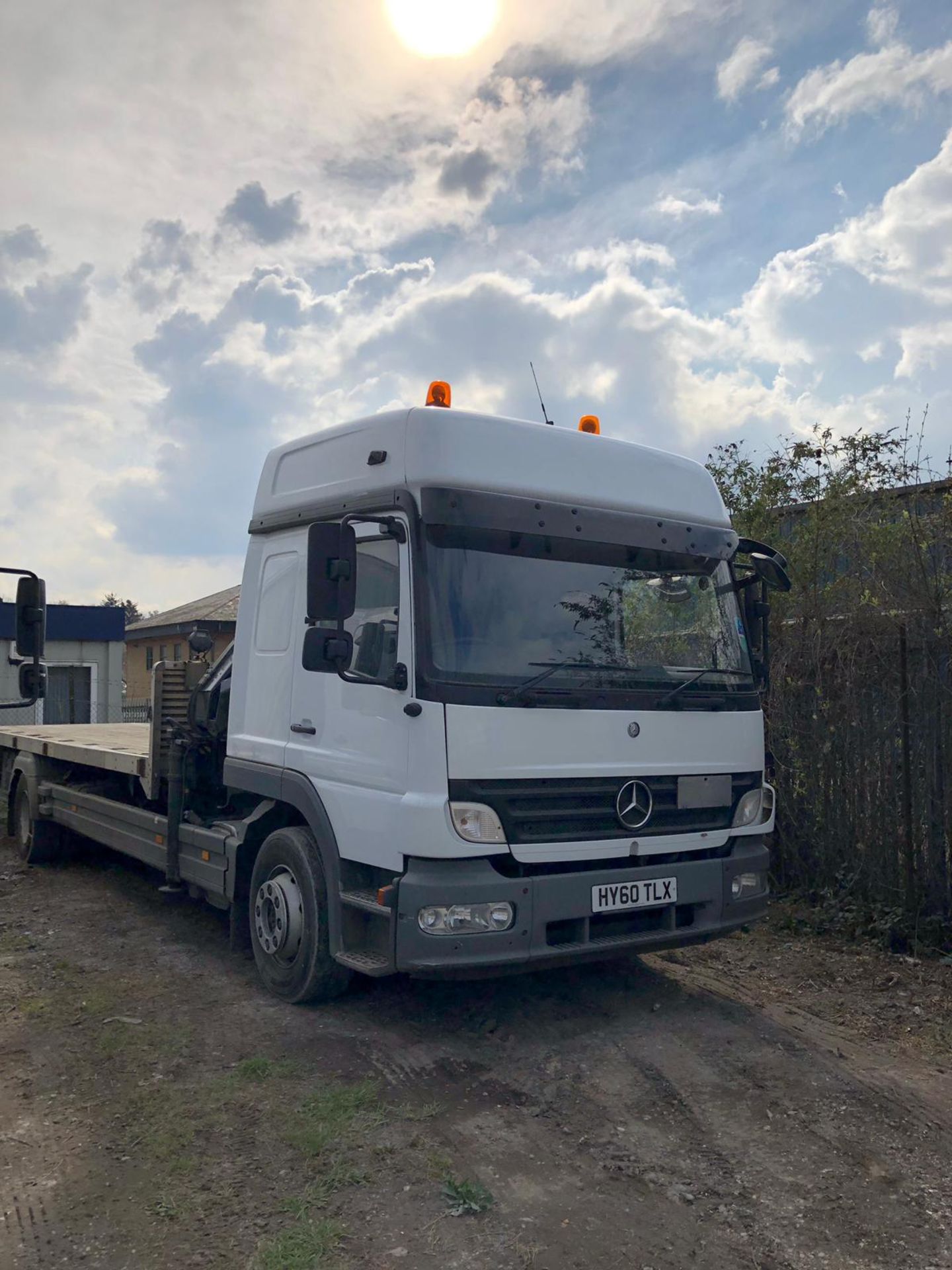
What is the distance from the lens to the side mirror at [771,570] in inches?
233

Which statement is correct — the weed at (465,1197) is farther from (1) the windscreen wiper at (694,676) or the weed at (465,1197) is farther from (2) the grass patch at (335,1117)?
(1) the windscreen wiper at (694,676)

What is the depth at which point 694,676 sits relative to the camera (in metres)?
5.34

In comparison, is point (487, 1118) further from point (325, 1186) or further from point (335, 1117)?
point (325, 1186)

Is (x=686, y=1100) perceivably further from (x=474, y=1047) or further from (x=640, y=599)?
(x=640, y=599)

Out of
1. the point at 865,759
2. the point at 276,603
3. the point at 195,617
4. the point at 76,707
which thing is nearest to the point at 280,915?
the point at 276,603

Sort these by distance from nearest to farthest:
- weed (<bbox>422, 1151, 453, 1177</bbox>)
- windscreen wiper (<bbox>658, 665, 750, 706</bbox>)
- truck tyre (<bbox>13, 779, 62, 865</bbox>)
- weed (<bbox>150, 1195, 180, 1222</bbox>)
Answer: weed (<bbox>150, 1195, 180, 1222</bbox>) → weed (<bbox>422, 1151, 453, 1177</bbox>) → windscreen wiper (<bbox>658, 665, 750, 706</bbox>) → truck tyre (<bbox>13, 779, 62, 865</bbox>)

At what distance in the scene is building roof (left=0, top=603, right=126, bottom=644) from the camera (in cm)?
2344

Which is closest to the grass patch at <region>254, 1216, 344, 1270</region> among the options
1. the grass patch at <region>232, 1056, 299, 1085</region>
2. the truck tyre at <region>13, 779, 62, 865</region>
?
the grass patch at <region>232, 1056, 299, 1085</region>

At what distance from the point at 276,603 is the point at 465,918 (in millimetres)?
2229

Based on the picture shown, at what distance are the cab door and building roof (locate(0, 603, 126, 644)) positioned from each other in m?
19.8

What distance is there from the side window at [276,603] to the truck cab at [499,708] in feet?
0.07

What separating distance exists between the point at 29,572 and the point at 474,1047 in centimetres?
396

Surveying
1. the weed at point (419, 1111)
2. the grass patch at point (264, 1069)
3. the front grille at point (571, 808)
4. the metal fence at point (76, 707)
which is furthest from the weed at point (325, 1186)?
the metal fence at point (76, 707)

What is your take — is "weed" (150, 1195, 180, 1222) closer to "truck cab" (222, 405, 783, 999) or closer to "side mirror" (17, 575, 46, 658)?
"truck cab" (222, 405, 783, 999)
